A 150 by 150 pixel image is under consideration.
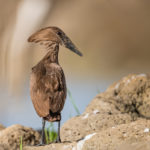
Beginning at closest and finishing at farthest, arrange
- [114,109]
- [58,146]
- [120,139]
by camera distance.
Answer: [120,139]
[58,146]
[114,109]

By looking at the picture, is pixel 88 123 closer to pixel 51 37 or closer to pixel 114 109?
pixel 114 109

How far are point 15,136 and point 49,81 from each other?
0.44m

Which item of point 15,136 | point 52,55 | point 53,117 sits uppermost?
point 52,55

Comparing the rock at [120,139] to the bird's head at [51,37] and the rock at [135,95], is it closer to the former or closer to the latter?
the bird's head at [51,37]

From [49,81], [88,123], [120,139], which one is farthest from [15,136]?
[120,139]

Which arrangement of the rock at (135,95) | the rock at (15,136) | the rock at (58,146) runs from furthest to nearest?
the rock at (135,95), the rock at (15,136), the rock at (58,146)

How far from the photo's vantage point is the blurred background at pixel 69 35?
2084 mm

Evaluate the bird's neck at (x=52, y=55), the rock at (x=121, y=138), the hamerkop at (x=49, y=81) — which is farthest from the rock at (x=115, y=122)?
the bird's neck at (x=52, y=55)

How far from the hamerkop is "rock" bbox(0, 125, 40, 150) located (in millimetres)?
337

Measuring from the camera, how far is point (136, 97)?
212 cm

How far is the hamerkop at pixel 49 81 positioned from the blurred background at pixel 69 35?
0.41 metres

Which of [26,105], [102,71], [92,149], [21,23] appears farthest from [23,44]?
[92,149]

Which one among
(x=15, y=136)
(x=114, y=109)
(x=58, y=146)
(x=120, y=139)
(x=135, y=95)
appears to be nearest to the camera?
(x=120, y=139)

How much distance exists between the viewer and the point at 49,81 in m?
1.44
